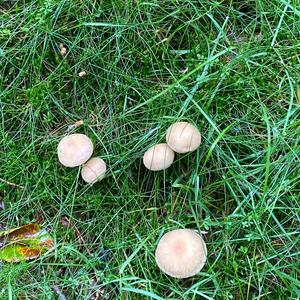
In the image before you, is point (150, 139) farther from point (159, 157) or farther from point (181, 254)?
point (181, 254)

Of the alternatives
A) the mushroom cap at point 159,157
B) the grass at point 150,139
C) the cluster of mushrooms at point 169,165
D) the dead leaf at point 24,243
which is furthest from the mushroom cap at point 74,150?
the dead leaf at point 24,243

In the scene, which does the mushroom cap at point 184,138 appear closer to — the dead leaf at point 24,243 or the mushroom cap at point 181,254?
the mushroom cap at point 181,254

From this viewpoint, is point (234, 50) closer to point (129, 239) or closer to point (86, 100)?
point (86, 100)

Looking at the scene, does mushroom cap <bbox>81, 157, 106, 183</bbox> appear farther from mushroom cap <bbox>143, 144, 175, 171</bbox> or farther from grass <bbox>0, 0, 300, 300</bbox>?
mushroom cap <bbox>143, 144, 175, 171</bbox>

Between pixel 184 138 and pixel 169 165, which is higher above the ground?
pixel 184 138

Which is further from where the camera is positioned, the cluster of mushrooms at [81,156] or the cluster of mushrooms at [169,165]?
the cluster of mushrooms at [81,156]

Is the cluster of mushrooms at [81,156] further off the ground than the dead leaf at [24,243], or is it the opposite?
the cluster of mushrooms at [81,156]

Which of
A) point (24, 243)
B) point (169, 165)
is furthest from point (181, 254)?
point (24, 243)
